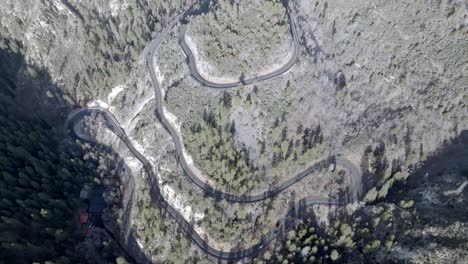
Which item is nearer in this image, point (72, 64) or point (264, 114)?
point (264, 114)

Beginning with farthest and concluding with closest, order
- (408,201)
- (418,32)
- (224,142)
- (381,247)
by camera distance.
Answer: (418,32)
(224,142)
(408,201)
(381,247)

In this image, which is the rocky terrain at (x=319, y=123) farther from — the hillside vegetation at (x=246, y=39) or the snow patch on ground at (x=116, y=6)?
the snow patch on ground at (x=116, y=6)

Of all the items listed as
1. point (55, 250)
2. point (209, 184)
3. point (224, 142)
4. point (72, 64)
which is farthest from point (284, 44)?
point (55, 250)

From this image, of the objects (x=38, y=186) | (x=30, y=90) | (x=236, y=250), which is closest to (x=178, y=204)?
(x=236, y=250)

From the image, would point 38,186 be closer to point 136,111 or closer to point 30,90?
point 136,111

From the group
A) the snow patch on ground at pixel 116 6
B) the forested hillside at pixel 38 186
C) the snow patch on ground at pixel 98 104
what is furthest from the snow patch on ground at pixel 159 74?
the forested hillside at pixel 38 186

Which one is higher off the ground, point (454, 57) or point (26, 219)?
Result: point (454, 57)

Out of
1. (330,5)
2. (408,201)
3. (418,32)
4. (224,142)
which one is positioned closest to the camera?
(408,201)

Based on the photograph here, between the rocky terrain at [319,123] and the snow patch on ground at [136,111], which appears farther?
the snow patch on ground at [136,111]

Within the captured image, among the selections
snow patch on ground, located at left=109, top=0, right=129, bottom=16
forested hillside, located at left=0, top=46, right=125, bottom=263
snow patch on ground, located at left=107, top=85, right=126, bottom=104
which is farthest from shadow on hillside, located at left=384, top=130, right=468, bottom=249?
snow patch on ground, located at left=109, top=0, right=129, bottom=16

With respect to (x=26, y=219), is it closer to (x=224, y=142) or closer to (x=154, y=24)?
(x=224, y=142)
